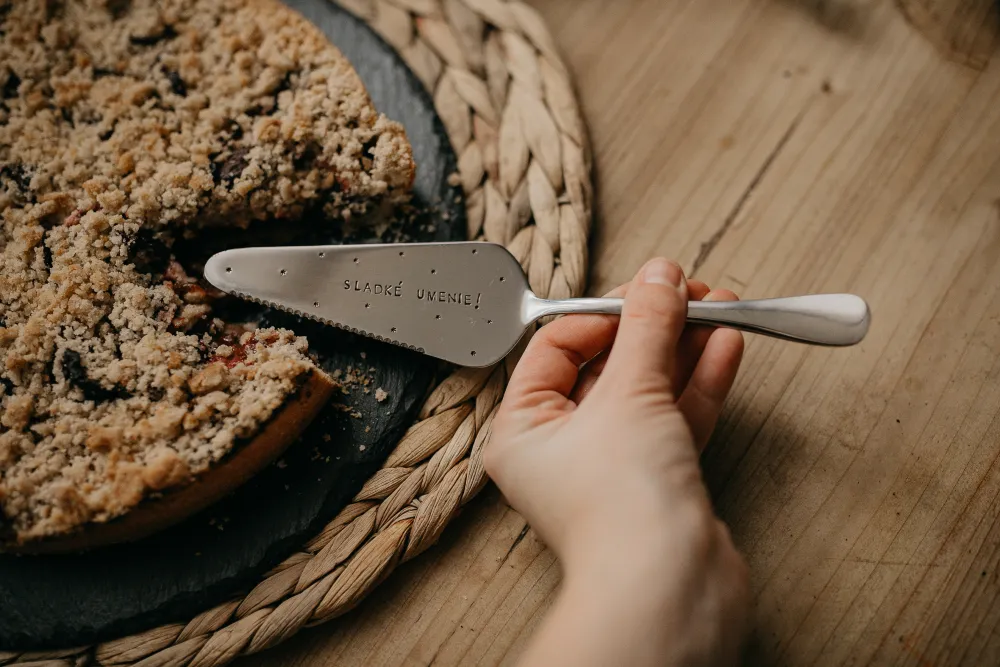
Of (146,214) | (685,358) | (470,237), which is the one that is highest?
(146,214)

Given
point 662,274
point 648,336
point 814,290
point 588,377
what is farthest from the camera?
point 814,290

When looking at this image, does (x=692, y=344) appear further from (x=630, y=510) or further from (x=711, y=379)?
(x=630, y=510)

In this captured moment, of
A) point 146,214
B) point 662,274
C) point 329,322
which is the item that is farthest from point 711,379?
point 146,214

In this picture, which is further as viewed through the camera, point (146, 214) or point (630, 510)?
point (146, 214)

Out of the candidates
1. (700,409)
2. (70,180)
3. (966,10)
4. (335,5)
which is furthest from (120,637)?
(966,10)

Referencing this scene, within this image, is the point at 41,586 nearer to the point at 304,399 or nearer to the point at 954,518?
the point at 304,399

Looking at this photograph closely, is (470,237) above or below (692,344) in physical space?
above

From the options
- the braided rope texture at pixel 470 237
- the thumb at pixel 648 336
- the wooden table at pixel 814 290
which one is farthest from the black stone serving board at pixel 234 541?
the thumb at pixel 648 336
